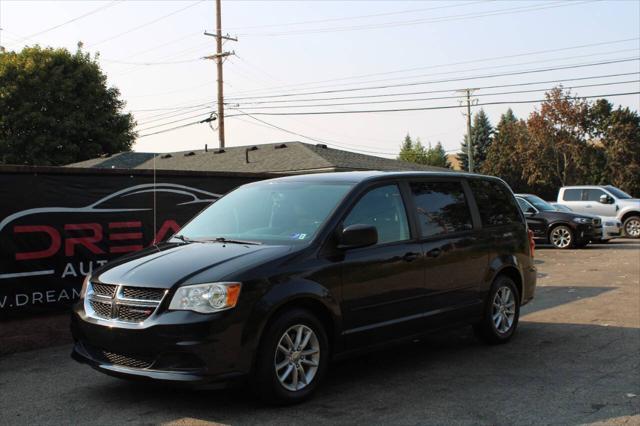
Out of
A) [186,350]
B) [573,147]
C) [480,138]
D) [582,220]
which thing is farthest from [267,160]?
[480,138]

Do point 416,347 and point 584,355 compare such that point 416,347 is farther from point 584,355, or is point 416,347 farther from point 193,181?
point 193,181

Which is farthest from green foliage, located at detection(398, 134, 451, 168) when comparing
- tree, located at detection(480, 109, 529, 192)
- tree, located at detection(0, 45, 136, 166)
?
tree, located at detection(0, 45, 136, 166)

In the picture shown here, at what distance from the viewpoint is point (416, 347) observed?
692cm

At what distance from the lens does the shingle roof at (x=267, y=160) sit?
24109 mm

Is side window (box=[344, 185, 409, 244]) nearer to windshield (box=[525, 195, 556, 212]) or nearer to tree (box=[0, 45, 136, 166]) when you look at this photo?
windshield (box=[525, 195, 556, 212])

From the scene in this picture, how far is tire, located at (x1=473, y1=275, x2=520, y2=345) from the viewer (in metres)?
6.89

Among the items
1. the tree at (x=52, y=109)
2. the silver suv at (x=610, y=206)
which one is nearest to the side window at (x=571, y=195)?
the silver suv at (x=610, y=206)

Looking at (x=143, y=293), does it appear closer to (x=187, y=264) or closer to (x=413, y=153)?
(x=187, y=264)

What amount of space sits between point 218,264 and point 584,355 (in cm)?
390

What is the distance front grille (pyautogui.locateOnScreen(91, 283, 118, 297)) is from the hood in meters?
0.04

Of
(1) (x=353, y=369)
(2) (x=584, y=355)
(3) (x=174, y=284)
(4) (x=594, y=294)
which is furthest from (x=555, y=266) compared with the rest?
(3) (x=174, y=284)

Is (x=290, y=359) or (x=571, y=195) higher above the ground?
(x=571, y=195)

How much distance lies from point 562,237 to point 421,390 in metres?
16.6

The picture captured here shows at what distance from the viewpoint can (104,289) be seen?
4992 mm
